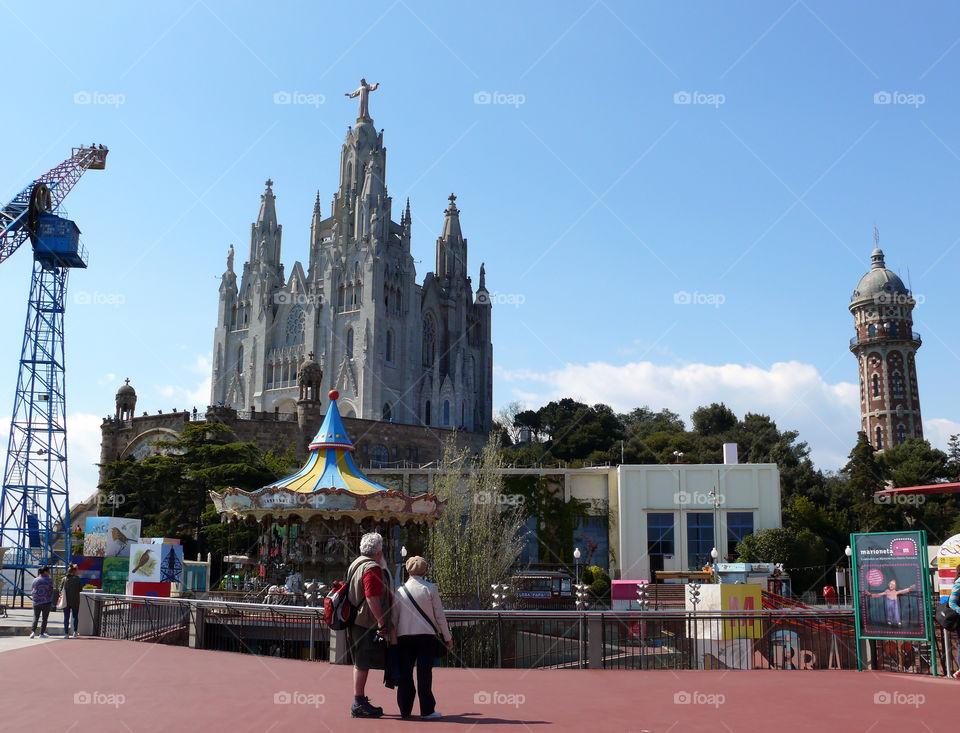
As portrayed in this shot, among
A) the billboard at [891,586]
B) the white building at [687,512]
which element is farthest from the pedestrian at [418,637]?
the white building at [687,512]

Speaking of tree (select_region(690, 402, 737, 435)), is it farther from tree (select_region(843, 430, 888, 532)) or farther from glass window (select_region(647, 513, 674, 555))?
glass window (select_region(647, 513, 674, 555))

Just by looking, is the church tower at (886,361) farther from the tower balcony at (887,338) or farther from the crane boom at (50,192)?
the crane boom at (50,192)

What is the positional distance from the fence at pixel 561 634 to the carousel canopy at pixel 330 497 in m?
4.47

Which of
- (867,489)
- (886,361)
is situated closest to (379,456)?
(867,489)

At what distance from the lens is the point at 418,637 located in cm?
796

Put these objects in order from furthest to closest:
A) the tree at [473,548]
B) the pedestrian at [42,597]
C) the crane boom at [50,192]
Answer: the crane boom at [50,192], the tree at [473,548], the pedestrian at [42,597]

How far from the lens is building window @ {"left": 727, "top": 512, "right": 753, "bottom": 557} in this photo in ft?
126

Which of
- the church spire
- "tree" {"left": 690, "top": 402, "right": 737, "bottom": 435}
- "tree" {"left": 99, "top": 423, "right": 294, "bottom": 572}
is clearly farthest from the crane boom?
"tree" {"left": 690, "top": 402, "right": 737, "bottom": 435}

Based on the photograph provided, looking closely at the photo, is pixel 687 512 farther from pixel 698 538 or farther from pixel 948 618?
pixel 948 618

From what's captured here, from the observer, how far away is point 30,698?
28.6 ft

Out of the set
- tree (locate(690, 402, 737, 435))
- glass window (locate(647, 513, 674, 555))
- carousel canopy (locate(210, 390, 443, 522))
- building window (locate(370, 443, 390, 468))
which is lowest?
glass window (locate(647, 513, 674, 555))

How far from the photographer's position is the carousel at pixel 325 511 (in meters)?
22.8

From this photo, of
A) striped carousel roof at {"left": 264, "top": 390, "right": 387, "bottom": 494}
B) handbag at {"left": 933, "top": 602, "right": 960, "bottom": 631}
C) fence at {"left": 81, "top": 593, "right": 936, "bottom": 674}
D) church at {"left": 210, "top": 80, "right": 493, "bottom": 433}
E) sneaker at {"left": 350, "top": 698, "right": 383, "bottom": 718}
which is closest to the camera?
sneaker at {"left": 350, "top": 698, "right": 383, "bottom": 718}

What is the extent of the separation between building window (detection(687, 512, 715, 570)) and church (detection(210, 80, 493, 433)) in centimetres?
3862
